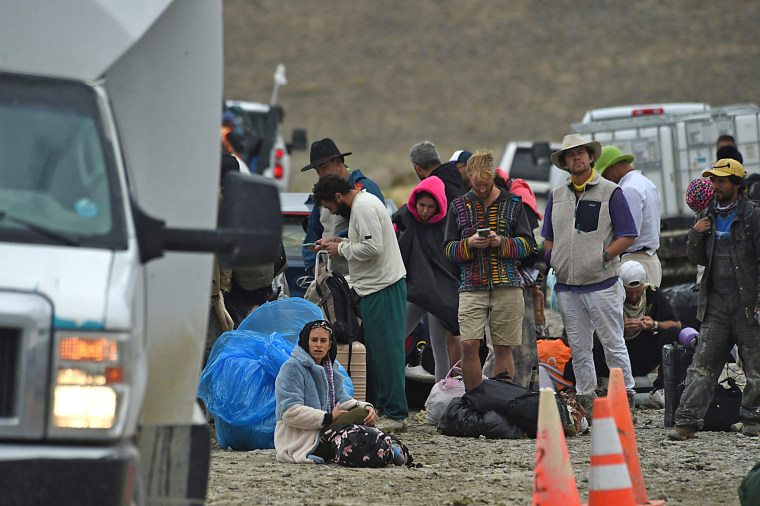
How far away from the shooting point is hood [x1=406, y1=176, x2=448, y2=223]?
9469mm

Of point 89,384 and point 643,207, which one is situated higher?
point 643,207

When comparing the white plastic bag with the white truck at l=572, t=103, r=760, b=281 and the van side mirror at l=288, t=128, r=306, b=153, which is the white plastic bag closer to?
the white truck at l=572, t=103, r=760, b=281

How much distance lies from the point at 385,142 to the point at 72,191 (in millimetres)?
68732

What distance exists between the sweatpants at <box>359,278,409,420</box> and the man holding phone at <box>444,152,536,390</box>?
1.82 ft

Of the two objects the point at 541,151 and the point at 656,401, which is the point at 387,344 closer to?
the point at 656,401

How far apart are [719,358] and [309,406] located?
2.99 meters

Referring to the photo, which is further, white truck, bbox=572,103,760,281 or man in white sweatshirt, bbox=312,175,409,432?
white truck, bbox=572,103,760,281

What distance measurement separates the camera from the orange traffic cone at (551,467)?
5.45 metres

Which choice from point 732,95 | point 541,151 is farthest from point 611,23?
point 541,151

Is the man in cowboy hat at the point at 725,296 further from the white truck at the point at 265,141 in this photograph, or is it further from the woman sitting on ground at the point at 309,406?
the white truck at the point at 265,141

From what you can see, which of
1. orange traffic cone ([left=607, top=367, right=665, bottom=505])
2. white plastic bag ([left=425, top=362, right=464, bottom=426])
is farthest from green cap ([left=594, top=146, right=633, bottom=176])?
orange traffic cone ([left=607, top=367, right=665, bottom=505])

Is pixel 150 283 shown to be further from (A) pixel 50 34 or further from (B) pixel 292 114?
(B) pixel 292 114

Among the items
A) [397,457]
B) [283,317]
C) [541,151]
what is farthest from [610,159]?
[541,151]

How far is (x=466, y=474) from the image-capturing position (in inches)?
285
